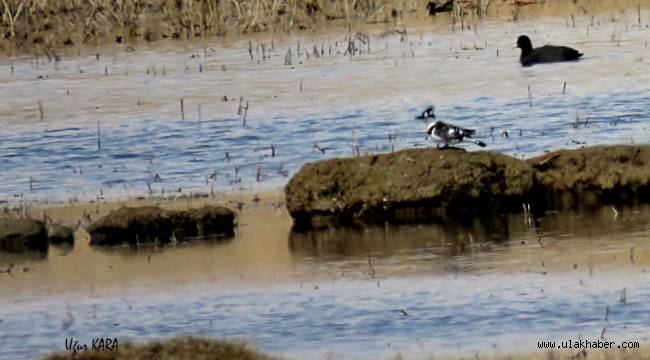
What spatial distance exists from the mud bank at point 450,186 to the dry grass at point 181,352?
569cm

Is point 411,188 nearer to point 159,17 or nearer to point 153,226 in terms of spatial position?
point 153,226

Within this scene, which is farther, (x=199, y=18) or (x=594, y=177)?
(x=199, y=18)

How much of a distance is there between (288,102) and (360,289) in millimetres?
10901

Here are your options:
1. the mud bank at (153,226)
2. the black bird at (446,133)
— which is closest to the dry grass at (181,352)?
the mud bank at (153,226)

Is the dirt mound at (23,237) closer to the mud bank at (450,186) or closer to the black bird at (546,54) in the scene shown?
the mud bank at (450,186)

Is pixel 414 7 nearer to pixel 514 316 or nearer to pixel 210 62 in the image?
pixel 210 62

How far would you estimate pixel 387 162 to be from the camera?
1394cm

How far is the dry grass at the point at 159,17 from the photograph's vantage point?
97.0ft

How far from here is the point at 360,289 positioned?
35.5 ft

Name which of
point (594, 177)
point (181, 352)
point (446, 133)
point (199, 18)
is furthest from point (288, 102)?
point (181, 352)

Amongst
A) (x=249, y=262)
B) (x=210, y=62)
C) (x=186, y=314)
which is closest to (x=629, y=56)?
(x=210, y=62)

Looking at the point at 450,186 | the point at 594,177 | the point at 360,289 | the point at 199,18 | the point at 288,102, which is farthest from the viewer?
the point at 199,18

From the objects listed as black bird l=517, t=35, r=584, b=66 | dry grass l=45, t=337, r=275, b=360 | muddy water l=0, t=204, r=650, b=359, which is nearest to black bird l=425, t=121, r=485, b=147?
muddy water l=0, t=204, r=650, b=359

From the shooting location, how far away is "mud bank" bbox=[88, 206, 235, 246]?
44.0ft
